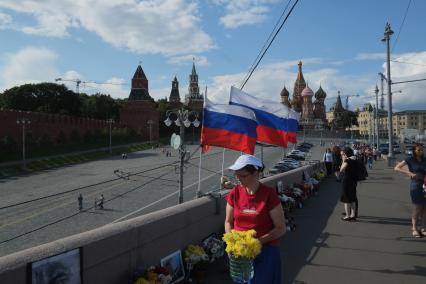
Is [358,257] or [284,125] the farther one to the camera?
[284,125]

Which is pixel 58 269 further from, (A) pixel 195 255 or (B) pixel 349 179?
(B) pixel 349 179

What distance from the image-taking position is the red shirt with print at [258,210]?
11.9 ft

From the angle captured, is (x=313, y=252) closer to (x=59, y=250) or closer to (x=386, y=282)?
(x=386, y=282)

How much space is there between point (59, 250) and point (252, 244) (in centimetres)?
154

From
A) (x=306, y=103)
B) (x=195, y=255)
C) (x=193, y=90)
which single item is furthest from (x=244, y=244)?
(x=193, y=90)

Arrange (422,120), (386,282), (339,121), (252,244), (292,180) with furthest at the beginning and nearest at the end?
(422,120) → (339,121) → (292,180) → (386,282) → (252,244)

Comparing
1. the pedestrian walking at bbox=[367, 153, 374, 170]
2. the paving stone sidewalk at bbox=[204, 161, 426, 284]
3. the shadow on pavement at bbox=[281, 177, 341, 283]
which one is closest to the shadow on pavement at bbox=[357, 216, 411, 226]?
the paving stone sidewalk at bbox=[204, 161, 426, 284]

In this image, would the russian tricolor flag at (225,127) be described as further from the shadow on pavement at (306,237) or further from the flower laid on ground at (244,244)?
the flower laid on ground at (244,244)

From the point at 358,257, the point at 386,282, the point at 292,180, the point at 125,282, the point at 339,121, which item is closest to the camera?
the point at 125,282

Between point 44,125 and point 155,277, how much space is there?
227 feet

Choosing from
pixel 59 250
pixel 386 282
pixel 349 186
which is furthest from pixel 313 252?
pixel 59 250

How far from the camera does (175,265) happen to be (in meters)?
5.35

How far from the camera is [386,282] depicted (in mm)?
5328

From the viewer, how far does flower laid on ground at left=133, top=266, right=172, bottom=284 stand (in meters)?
4.52
